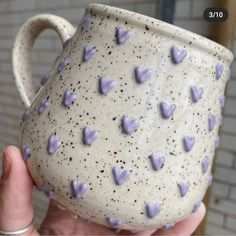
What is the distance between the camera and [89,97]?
0.25 meters

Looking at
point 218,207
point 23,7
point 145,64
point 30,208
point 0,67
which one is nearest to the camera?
point 145,64

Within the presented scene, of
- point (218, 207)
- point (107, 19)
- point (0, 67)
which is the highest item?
point (107, 19)

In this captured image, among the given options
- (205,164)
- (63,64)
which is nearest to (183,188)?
(205,164)

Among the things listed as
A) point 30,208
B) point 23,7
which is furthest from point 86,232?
point 23,7

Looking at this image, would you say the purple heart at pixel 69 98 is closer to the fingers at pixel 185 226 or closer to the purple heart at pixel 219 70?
the purple heart at pixel 219 70

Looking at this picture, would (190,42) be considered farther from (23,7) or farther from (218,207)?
(23,7)

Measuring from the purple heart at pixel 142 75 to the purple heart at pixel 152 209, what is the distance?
9 centimetres

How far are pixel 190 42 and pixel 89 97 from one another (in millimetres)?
80

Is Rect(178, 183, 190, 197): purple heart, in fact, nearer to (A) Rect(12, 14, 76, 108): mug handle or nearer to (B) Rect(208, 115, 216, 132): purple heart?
(B) Rect(208, 115, 216, 132): purple heart

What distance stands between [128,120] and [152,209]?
69mm

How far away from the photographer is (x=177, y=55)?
242 mm

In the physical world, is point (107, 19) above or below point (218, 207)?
above

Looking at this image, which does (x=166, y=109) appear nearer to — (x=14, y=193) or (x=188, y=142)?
(x=188, y=142)

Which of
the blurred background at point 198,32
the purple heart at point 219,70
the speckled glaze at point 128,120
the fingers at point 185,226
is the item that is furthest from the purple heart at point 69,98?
the blurred background at point 198,32
